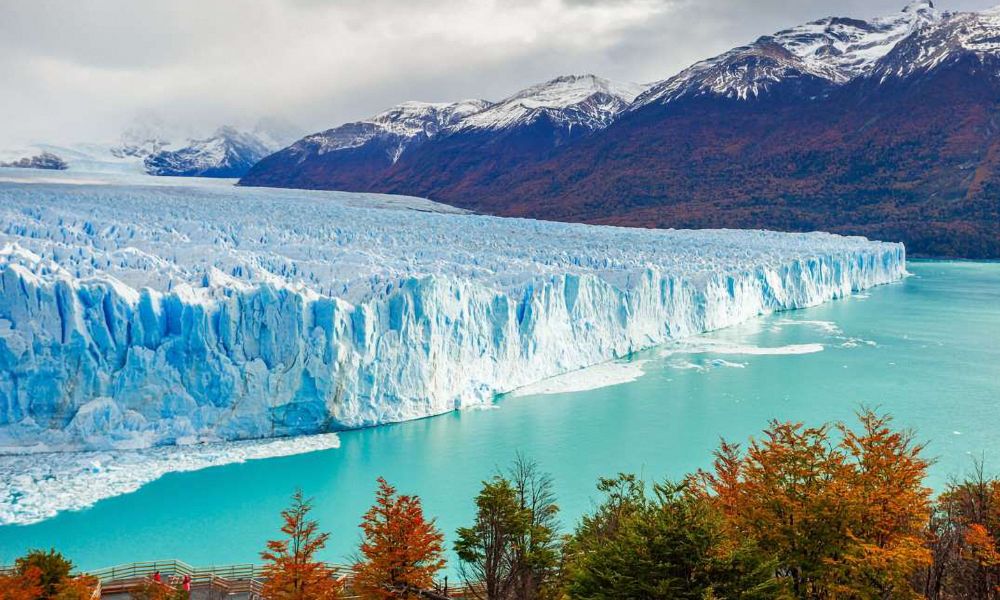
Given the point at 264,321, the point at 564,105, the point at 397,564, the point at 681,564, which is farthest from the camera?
the point at 564,105

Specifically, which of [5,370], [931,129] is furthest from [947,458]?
[931,129]

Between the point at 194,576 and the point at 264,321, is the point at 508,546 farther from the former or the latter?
the point at 264,321

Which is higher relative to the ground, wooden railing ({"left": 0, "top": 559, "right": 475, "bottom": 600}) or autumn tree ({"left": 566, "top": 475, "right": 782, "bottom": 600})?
autumn tree ({"left": 566, "top": 475, "right": 782, "bottom": 600})

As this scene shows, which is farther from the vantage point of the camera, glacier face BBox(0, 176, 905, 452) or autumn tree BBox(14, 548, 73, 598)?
glacier face BBox(0, 176, 905, 452)

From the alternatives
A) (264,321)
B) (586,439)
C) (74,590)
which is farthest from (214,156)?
(74,590)

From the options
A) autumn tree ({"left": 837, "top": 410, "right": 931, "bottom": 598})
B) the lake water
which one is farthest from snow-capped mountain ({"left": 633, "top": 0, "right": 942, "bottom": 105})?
autumn tree ({"left": 837, "top": 410, "right": 931, "bottom": 598})

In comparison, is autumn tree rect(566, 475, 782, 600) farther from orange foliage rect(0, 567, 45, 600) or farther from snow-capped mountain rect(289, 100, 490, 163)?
snow-capped mountain rect(289, 100, 490, 163)

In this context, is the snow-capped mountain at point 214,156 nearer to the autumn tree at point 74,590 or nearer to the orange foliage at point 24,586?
the autumn tree at point 74,590
